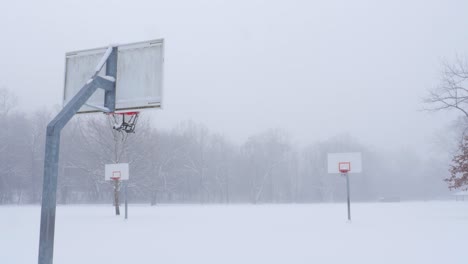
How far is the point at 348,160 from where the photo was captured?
22016 millimetres

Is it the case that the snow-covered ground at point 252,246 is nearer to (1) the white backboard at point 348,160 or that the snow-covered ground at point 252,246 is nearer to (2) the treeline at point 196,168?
(1) the white backboard at point 348,160

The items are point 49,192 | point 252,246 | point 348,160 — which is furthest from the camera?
point 348,160

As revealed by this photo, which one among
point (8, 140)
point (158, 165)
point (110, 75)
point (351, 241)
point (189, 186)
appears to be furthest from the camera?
point (189, 186)

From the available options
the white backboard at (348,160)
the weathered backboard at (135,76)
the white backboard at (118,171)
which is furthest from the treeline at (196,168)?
the weathered backboard at (135,76)

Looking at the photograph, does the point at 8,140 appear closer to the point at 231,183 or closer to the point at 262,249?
the point at 231,183

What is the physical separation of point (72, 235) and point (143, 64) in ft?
30.8

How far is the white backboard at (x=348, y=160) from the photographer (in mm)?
21867

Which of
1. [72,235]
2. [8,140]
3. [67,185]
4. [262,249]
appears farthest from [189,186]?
[262,249]

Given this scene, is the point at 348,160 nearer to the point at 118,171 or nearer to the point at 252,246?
the point at 252,246

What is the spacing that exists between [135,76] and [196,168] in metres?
57.6

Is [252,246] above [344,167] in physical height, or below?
below

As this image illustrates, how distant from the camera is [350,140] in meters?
78.9

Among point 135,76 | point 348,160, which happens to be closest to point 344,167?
point 348,160

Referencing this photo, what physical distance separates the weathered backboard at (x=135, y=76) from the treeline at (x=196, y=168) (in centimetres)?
2114
